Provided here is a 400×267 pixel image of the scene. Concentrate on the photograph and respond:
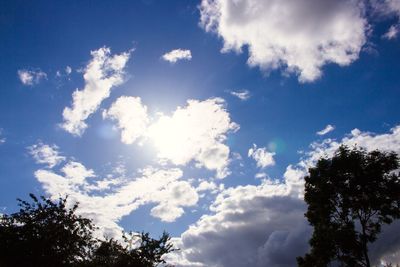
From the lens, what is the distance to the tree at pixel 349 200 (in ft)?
105

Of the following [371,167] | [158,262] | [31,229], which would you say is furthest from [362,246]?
[31,229]

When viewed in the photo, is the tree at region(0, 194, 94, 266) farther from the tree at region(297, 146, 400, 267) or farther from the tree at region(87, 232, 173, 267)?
the tree at region(297, 146, 400, 267)

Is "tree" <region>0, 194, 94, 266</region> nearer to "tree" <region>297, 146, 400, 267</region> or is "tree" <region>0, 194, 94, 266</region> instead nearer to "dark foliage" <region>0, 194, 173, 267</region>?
"dark foliage" <region>0, 194, 173, 267</region>

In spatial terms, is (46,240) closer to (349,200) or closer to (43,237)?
(43,237)

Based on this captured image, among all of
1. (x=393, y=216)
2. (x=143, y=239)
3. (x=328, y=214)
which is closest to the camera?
(x=393, y=216)

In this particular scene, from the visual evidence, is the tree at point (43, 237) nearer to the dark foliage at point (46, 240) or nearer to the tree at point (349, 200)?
the dark foliage at point (46, 240)

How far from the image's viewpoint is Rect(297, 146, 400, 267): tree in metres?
32.2

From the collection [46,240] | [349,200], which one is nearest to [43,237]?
[46,240]

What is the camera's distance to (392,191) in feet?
105

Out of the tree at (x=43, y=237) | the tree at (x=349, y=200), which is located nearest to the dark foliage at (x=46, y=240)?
the tree at (x=43, y=237)

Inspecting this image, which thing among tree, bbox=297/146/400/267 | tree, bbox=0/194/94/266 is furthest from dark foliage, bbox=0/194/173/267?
tree, bbox=297/146/400/267

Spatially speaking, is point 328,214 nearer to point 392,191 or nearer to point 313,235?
point 313,235

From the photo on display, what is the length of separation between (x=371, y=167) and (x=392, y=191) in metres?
2.69

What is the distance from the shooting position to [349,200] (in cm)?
3338
